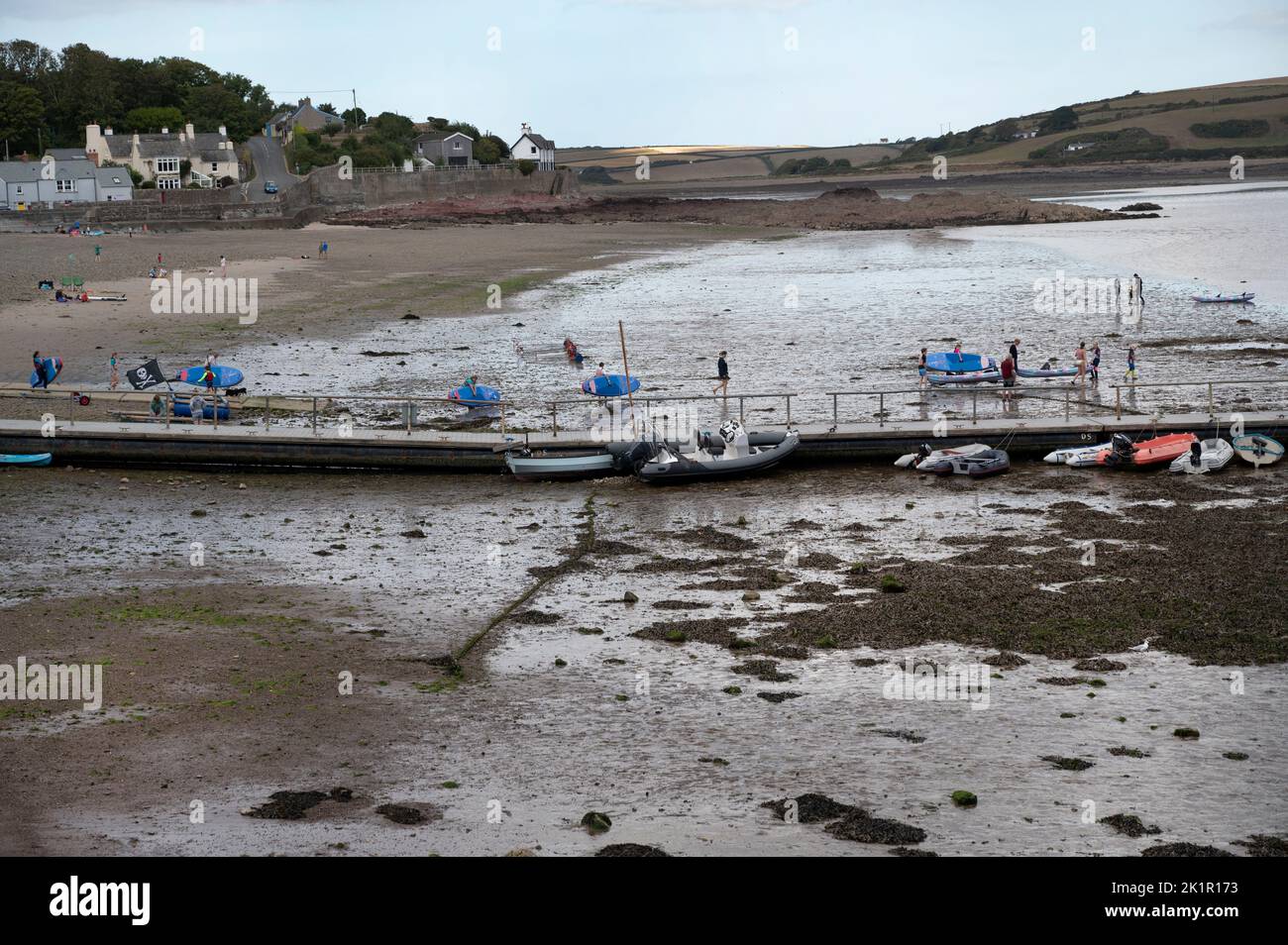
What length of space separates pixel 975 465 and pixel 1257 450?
22.0 feet

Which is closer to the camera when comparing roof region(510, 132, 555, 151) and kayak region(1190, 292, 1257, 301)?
kayak region(1190, 292, 1257, 301)

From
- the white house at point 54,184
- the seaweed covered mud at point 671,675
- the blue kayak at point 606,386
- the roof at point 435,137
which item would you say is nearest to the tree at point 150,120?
the white house at point 54,184

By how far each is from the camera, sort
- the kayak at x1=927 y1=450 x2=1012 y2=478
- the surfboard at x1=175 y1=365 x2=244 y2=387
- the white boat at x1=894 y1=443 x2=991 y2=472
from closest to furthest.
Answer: the kayak at x1=927 y1=450 x2=1012 y2=478 < the white boat at x1=894 y1=443 x2=991 y2=472 < the surfboard at x1=175 y1=365 x2=244 y2=387

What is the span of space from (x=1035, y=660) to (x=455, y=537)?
12.7m

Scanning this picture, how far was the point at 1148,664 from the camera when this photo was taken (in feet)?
60.8

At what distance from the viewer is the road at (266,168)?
12025 cm

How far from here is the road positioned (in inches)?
4734

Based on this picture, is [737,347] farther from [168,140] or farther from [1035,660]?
[168,140]

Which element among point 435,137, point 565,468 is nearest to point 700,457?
point 565,468

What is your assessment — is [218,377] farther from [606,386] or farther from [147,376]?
[606,386]

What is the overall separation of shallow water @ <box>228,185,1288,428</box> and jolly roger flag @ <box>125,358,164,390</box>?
5.52 metres

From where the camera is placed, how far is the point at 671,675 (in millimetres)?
18641

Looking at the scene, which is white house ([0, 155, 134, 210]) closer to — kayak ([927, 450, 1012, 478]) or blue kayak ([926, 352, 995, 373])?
blue kayak ([926, 352, 995, 373])

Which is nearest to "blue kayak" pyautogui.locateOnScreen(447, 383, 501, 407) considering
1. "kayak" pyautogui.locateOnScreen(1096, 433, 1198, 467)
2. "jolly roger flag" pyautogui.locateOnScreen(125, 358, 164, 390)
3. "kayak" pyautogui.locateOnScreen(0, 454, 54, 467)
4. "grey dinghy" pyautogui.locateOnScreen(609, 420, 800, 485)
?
"grey dinghy" pyautogui.locateOnScreen(609, 420, 800, 485)
